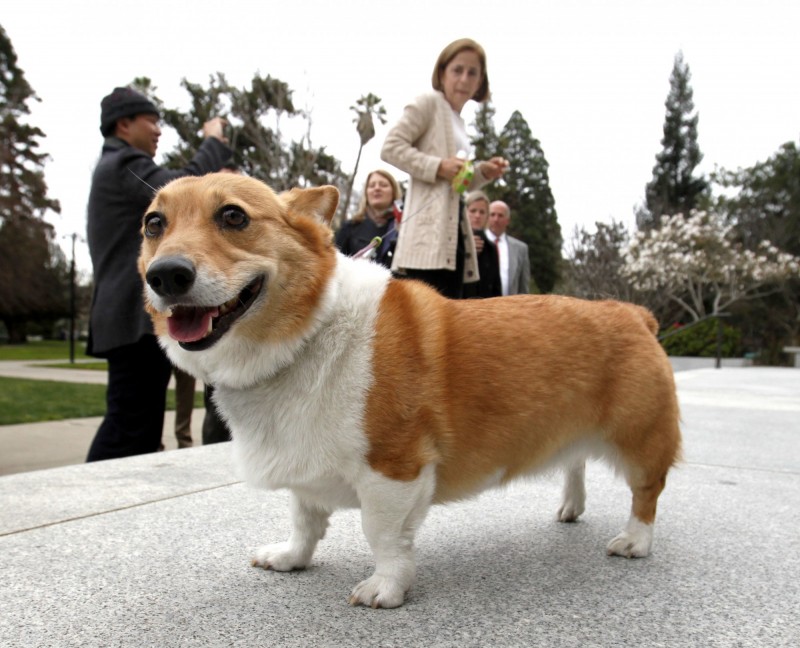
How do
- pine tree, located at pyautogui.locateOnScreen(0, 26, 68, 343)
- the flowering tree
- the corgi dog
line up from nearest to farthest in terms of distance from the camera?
1. the corgi dog
2. the flowering tree
3. pine tree, located at pyautogui.locateOnScreen(0, 26, 68, 343)

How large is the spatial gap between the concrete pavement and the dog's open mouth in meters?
0.81

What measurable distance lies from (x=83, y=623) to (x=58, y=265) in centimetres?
5918

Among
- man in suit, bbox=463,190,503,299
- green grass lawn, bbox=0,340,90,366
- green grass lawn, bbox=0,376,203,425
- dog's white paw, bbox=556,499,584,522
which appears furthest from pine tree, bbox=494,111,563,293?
dog's white paw, bbox=556,499,584,522

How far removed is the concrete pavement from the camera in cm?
180

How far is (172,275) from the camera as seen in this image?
5.57ft

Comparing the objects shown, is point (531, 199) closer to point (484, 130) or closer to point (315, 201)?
point (484, 130)

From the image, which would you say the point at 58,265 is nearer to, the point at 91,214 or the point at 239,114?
the point at 239,114

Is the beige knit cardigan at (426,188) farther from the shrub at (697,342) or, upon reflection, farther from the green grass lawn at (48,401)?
the shrub at (697,342)

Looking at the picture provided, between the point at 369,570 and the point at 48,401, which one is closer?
the point at 369,570

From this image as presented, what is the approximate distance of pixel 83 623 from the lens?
A: 179 cm

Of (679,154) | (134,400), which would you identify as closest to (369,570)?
(134,400)

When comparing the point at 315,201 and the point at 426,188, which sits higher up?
the point at 426,188

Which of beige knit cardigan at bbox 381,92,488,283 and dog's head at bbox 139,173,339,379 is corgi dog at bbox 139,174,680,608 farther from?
beige knit cardigan at bbox 381,92,488,283

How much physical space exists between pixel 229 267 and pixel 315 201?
50 cm
